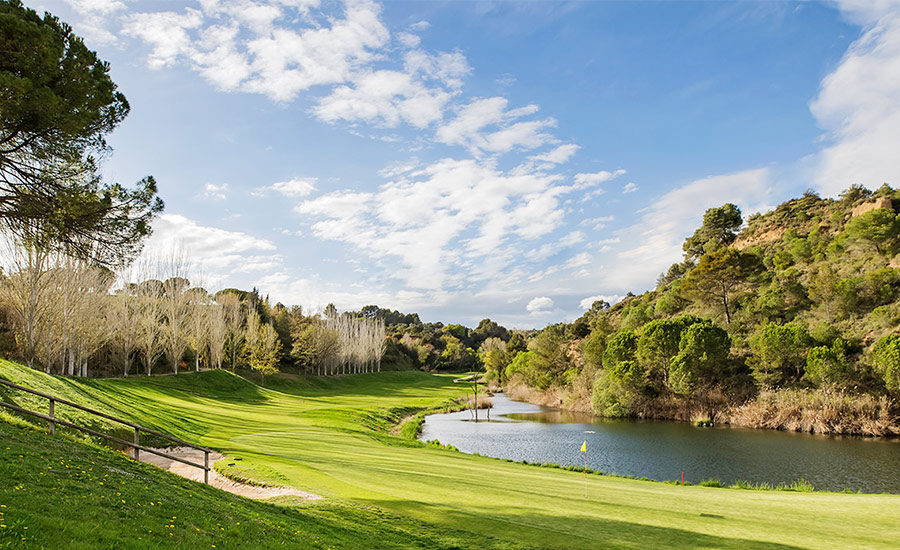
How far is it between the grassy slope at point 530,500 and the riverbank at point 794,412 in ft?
88.1

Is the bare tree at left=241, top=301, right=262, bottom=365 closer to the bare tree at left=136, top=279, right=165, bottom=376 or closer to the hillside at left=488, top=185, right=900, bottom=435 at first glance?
the bare tree at left=136, top=279, right=165, bottom=376

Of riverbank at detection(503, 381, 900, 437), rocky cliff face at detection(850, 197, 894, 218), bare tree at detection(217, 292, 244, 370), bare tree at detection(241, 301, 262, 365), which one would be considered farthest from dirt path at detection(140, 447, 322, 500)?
rocky cliff face at detection(850, 197, 894, 218)

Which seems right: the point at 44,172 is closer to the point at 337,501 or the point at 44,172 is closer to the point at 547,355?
the point at 337,501

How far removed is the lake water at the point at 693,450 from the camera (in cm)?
2727

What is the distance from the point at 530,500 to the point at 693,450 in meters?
23.8

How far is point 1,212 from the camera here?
1491 cm

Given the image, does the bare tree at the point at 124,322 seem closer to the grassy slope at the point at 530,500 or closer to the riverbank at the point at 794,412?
the grassy slope at the point at 530,500

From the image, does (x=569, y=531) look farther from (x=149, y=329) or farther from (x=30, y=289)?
(x=149, y=329)

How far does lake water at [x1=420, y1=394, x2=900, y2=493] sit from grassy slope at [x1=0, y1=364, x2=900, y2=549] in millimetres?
7126

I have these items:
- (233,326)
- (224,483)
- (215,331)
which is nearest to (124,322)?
(215,331)

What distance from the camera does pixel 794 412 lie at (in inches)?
1710

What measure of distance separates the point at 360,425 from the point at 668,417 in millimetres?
33695

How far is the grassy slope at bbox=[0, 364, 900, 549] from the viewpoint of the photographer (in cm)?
1266

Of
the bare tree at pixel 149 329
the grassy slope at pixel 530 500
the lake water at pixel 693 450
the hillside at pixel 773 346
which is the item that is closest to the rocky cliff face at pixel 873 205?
the hillside at pixel 773 346
